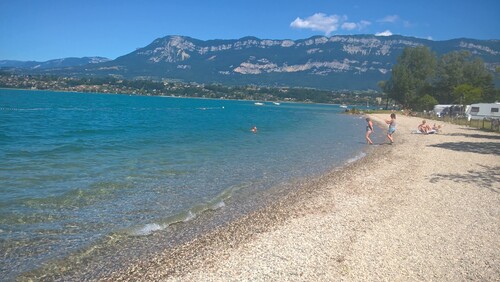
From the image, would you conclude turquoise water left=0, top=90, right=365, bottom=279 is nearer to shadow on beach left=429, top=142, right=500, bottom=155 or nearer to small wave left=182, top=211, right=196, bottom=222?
→ small wave left=182, top=211, right=196, bottom=222

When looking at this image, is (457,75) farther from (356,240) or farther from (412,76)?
(356,240)

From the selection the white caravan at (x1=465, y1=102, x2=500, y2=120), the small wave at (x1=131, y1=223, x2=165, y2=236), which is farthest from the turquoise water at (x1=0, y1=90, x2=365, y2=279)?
the white caravan at (x1=465, y1=102, x2=500, y2=120)

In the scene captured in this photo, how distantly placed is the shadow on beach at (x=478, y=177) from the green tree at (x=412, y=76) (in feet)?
315

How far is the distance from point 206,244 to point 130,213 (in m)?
3.68

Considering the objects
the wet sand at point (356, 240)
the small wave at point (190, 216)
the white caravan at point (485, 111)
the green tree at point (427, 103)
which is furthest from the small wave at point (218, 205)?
the green tree at point (427, 103)

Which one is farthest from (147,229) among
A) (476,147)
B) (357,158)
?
(476,147)

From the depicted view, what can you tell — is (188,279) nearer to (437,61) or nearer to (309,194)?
(309,194)

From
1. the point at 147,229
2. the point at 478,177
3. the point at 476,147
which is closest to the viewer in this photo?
the point at 147,229

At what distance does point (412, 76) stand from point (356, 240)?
11115 centimetres

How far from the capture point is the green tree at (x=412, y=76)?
105375mm

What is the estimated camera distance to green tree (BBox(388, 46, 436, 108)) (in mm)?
105375

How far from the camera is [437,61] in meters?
106

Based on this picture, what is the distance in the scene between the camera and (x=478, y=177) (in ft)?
53.0

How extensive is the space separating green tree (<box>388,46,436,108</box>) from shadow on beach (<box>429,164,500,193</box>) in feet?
315
